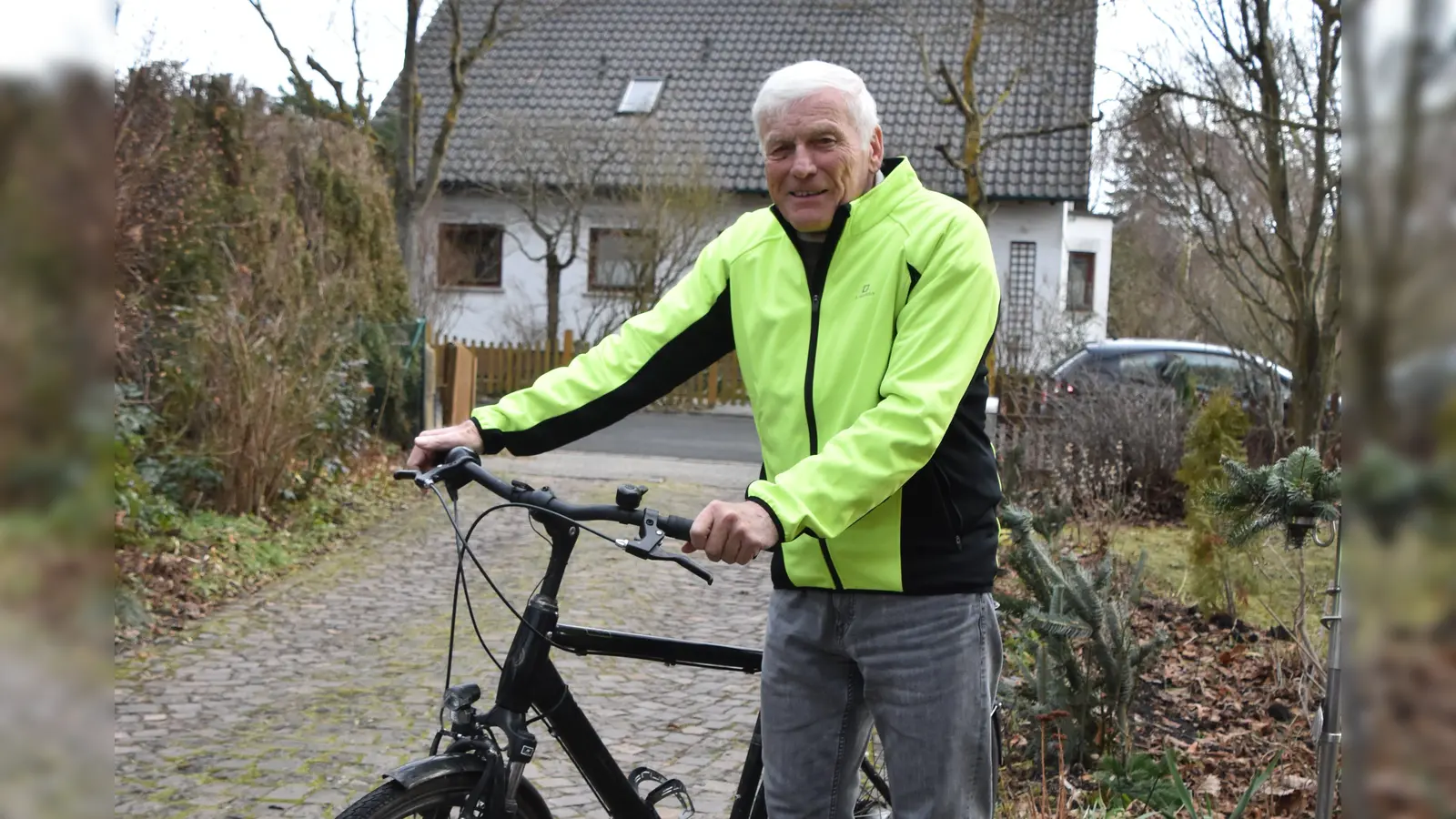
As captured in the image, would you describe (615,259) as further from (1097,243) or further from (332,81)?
(1097,243)

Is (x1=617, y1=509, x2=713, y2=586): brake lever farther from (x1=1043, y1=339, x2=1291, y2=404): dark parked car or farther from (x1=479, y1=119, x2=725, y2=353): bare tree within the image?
(x1=479, y1=119, x2=725, y2=353): bare tree

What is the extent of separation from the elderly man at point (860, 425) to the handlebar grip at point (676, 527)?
25 cm

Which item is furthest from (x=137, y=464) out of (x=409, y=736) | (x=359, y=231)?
(x=359, y=231)

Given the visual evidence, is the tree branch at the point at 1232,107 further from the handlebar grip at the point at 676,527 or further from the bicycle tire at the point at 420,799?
the bicycle tire at the point at 420,799

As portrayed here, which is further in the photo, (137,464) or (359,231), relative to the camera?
(359,231)

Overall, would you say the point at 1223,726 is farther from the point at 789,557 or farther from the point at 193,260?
the point at 193,260

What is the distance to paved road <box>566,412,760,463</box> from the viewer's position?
49.6 ft

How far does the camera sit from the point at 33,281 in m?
0.41

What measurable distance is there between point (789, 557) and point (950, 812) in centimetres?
54

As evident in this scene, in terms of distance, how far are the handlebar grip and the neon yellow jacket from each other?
0.37 ft

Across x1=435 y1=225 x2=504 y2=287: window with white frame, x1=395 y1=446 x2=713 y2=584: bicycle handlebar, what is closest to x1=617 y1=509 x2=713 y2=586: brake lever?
x1=395 y1=446 x2=713 y2=584: bicycle handlebar

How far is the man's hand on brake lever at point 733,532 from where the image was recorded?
2.13m

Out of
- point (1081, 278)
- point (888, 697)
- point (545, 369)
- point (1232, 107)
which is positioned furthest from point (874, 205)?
point (1081, 278)

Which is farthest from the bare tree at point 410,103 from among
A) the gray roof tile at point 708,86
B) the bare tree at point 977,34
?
the gray roof tile at point 708,86
